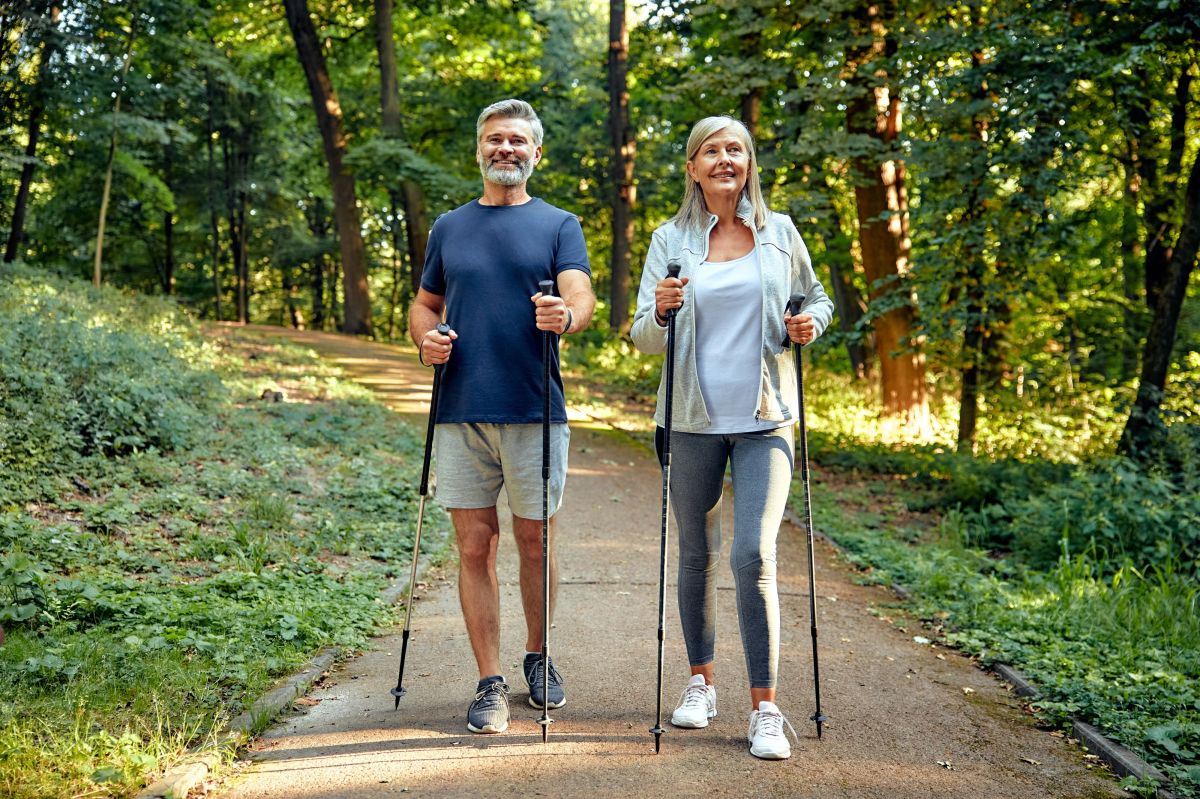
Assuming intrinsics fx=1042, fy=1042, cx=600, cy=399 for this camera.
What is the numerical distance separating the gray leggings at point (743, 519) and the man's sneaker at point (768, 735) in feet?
0.31

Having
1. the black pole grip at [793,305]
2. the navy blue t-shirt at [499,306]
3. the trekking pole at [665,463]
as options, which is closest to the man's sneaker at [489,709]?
the trekking pole at [665,463]

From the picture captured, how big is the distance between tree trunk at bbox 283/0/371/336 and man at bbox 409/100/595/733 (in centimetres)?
1708

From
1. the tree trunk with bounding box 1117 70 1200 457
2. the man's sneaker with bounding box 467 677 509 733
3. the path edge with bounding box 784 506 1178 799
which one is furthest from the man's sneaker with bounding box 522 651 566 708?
the tree trunk with bounding box 1117 70 1200 457

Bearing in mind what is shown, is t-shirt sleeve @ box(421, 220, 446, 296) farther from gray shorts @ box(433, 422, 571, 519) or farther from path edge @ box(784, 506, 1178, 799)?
path edge @ box(784, 506, 1178, 799)

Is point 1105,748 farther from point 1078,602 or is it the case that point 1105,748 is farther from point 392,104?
point 392,104

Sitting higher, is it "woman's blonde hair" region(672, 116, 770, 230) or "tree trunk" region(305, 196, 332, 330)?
"tree trunk" region(305, 196, 332, 330)

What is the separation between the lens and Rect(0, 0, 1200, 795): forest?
7.39 meters

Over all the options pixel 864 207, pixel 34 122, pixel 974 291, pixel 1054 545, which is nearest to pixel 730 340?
pixel 1054 545

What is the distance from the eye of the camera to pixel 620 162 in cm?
2042

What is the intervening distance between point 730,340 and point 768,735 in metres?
1.43

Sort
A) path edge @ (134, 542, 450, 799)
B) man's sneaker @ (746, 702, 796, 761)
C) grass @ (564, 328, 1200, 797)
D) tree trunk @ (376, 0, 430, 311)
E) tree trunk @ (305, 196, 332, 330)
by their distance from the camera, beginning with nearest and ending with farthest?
path edge @ (134, 542, 450, 799), man's sneaker @ (746, 702, 796, 761), grass @ (564, 328, 1200, 797), tree trunk @ (376, 0, 430, 311), tree trunk @ (305, 196, 332, 330)

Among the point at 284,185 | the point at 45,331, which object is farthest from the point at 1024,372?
the point at 284,185

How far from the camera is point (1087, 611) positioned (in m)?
5.94

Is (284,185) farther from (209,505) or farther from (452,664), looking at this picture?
(452,664)
